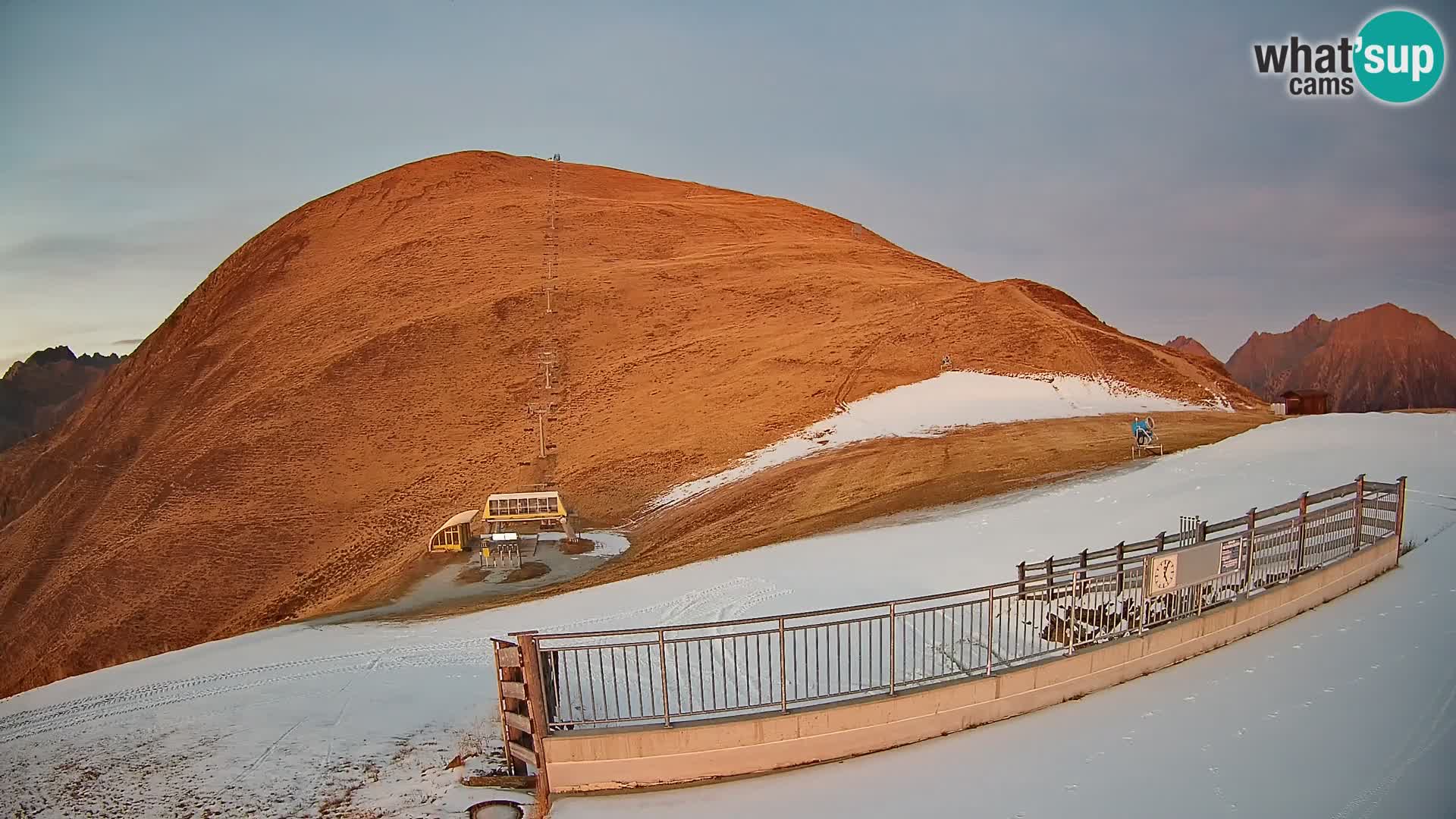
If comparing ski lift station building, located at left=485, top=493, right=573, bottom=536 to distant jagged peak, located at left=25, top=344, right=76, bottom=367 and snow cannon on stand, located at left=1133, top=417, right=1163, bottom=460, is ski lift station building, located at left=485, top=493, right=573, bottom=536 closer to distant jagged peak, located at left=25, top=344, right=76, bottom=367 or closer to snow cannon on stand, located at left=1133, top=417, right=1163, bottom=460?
snow cannon on stand, located at left=1133, top=417, right=1163, bottom=460

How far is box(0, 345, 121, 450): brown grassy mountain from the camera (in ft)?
284

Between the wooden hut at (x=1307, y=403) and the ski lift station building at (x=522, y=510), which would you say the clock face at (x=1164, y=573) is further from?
the wooden hut at (x=1307, y=403)

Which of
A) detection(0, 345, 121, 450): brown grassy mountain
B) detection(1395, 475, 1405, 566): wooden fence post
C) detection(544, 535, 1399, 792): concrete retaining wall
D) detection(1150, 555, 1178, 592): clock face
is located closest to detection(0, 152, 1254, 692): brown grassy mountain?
detection(544, 535, 1399, 792): concrete retaining wall

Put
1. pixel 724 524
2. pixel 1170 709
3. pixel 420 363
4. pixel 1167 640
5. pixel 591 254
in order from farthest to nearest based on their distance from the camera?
pixel 591 254
pixel 420 363
pixel 724 524
pixel 1167 640
pixel 1170 709

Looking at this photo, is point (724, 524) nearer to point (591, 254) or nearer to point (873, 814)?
point (873, 814)

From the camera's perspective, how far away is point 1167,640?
9109mm

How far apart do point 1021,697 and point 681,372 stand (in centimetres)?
3141

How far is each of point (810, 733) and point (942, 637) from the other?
99.9 inches

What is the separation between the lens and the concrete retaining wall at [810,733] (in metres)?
7.42

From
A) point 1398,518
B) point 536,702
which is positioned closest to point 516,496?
point 536,702

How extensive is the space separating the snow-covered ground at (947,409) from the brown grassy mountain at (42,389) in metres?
79.3

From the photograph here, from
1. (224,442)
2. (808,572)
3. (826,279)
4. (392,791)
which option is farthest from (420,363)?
(392,791)

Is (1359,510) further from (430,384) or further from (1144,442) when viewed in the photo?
(430,384)

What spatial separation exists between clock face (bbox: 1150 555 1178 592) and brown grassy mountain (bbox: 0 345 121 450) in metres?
96.8
